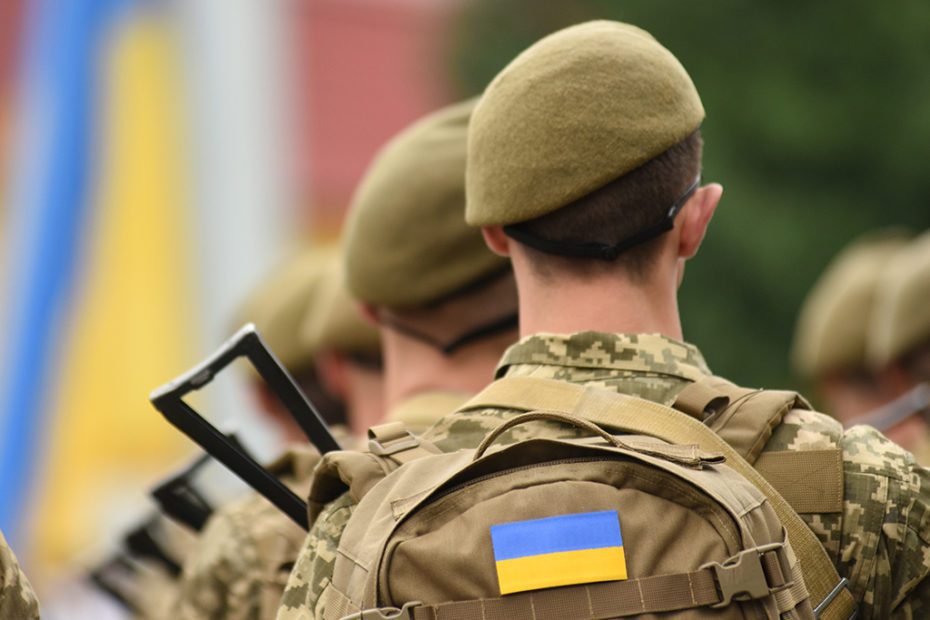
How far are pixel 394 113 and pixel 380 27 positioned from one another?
1.26m

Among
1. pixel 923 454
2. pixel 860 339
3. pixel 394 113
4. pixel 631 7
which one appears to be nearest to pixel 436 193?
pixel 923 454

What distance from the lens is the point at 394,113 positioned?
84.6 ft

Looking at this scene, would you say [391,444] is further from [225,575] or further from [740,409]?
[225,575]

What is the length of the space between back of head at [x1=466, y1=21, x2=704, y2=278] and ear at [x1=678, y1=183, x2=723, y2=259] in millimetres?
24

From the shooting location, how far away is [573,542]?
2.54 m

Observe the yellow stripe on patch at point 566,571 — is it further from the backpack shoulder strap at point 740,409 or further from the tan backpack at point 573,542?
the backpack shoulder strap at point 740,409

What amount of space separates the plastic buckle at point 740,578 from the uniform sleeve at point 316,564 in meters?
0.64

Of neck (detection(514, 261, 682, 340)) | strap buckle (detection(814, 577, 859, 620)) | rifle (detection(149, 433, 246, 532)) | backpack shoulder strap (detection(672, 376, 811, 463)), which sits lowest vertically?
strap buckle (detection(814, 577, 859, 620))

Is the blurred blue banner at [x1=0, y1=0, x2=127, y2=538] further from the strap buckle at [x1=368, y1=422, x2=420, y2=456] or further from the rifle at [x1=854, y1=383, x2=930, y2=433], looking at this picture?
the strap buckle at [x1=368, y1=422, x2=420, y2=456]

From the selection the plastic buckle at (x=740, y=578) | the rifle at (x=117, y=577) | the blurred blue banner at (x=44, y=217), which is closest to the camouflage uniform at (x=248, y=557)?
the plastic buckle at (x=740, y=578)

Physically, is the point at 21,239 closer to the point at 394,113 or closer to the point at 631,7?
the point at 631,7

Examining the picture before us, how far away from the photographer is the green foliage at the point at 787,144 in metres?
15.9

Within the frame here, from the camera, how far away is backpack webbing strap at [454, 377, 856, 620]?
8.99 ft

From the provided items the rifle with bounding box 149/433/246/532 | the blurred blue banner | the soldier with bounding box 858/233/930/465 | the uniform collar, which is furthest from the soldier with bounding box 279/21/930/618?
the blurred blue banner
